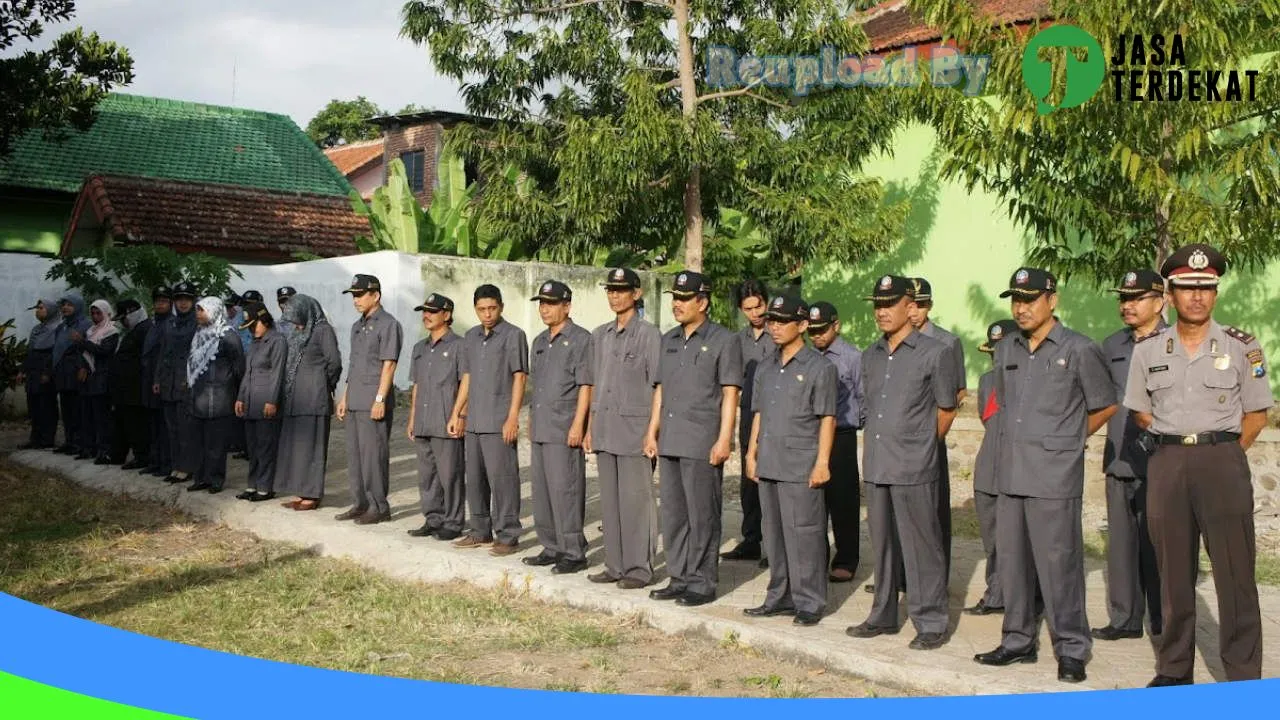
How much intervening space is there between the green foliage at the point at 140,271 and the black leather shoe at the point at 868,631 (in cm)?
1120

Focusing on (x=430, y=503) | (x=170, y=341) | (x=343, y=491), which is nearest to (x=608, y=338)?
(x=430, y=503)

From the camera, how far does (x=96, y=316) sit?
13.7 meters

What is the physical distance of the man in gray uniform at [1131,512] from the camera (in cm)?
638

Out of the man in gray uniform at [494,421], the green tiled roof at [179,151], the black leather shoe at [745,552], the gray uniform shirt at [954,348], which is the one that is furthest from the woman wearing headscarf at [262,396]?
the green tiled roof at [179,151]

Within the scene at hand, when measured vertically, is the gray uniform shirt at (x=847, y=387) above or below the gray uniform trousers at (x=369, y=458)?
above

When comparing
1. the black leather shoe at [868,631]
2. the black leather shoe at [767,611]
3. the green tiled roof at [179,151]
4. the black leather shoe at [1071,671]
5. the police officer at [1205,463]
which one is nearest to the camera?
the police officer at [1205,463]

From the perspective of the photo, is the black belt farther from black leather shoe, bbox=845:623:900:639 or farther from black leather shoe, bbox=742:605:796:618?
black leather shoe, bbox=742:605:796:618

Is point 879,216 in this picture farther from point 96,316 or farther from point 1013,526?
point 1013,526

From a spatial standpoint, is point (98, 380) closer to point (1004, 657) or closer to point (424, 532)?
point (424, 532)

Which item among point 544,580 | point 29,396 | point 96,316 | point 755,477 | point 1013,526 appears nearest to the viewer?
point 1013,526

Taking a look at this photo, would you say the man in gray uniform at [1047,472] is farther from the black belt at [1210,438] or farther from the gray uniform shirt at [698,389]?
the gray uniform shirt at [698,389]

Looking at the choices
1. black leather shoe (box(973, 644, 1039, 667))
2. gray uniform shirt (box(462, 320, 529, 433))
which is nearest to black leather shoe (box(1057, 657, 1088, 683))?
black leather shoe (box(973, 644, 1039, 667))

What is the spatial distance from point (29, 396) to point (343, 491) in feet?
19.6

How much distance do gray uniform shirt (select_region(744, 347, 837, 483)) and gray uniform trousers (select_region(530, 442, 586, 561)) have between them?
1536 mm
